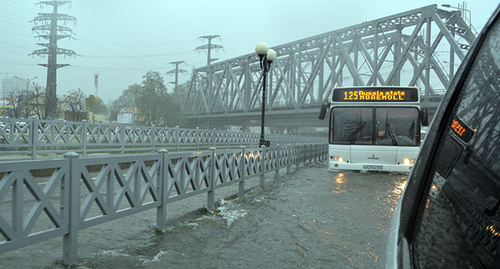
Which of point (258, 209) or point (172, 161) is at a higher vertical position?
point (172, 161)

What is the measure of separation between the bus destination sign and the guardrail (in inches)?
317

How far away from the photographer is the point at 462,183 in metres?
1.58

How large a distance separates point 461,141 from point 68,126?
53.2 ft

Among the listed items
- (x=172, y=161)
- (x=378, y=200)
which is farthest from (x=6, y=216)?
(x=378, y=200)

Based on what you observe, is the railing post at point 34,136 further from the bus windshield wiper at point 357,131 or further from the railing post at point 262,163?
the bus windshield wiper at point 357,131

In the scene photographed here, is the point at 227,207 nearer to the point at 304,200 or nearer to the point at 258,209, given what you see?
the point at 258,209

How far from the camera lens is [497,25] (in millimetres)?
1597

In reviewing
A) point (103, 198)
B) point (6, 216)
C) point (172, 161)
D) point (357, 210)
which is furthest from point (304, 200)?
point (6, 216)

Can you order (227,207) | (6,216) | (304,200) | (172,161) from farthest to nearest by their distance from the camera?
(304,200) < (227,207) < (172,161) < (6,216)

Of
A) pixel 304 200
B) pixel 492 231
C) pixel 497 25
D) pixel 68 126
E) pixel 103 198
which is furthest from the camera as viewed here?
pixel 68 126

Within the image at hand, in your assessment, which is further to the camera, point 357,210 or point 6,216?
point 357,210

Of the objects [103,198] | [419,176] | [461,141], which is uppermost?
[461,141]

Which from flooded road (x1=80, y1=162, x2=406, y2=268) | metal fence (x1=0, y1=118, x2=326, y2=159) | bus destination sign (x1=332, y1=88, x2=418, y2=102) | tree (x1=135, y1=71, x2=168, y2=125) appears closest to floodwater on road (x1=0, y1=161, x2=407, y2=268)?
flooded road (x1=80, y1=162, x2=406, y2=268)

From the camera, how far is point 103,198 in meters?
4.85
